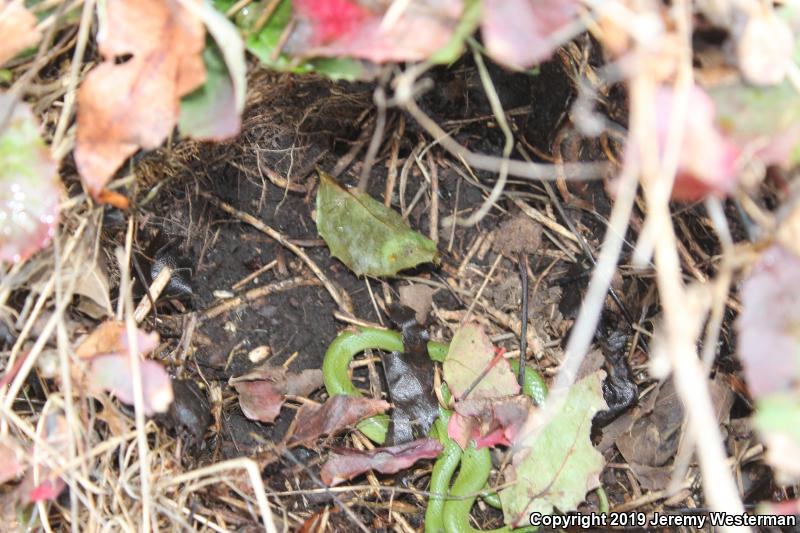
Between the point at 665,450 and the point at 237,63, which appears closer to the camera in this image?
the point at 237,63

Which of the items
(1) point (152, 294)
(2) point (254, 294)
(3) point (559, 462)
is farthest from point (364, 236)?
(3) point (559, 462)

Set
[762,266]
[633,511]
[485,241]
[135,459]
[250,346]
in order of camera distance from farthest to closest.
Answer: [485,241] → [250,346] → [633,511] → [135,459] → [762,266]

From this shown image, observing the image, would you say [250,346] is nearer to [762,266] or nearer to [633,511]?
[633,511]

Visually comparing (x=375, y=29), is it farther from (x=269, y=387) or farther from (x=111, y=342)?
(x=269, y=387)

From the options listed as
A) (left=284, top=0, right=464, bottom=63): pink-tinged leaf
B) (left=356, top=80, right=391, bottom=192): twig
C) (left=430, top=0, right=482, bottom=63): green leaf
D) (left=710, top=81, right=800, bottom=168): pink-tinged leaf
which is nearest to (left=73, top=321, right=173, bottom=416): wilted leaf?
(left=356, top=80, right=391, bottom=192): twig

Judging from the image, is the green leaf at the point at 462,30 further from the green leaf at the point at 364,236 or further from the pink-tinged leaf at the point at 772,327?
the green leaf at the point at 364,236

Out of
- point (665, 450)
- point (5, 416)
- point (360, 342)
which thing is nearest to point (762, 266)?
point (665, 450)
